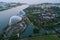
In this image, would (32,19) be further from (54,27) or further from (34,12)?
(54,27)

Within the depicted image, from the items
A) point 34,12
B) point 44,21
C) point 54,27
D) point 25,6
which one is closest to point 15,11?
point 25,6

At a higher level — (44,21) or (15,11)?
(15,11)

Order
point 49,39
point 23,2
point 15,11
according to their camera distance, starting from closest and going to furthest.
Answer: point 49,39 → point 15,11 → point 23,2

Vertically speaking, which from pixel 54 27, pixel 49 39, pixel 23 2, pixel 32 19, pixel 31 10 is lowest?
pixel 49 39

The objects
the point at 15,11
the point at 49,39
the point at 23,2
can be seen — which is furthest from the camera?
the point at 23,2

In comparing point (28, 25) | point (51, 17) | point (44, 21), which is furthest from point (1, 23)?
point (51, 17)

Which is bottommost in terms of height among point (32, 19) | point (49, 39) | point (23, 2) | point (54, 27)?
point (49, 39)

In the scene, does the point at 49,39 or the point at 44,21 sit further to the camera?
the point at 44,21

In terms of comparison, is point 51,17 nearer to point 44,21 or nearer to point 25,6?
point 44,21

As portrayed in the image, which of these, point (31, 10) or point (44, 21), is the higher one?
point (31, 10)
